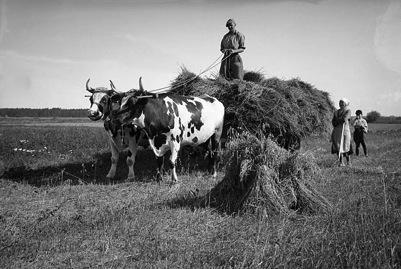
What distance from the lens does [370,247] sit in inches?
148

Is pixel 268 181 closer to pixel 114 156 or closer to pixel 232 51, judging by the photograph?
pixel 114 156

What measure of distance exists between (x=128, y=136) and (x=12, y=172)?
362 cm

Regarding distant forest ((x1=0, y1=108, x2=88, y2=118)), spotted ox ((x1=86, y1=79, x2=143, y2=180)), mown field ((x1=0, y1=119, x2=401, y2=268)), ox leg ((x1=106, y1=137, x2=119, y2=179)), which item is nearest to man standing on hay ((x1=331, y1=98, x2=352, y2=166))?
mown field ((x1=0, y1=119, x2=401, y2=268))

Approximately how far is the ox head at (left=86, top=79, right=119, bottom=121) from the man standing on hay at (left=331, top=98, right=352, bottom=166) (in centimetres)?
702

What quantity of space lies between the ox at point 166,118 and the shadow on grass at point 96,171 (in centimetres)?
74

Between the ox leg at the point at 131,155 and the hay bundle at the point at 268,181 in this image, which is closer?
the hay bundle at the point at 268,181

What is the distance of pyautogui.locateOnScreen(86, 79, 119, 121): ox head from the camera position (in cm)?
846

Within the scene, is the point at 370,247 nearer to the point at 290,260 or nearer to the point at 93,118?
the point at 290,260

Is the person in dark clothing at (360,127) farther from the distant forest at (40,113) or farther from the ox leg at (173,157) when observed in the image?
the distant forest at (40,113)

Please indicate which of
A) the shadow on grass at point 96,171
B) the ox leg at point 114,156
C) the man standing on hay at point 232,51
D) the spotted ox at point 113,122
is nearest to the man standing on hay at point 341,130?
the man standing on hay at point 232,51

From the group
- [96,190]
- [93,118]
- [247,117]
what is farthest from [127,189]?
[247,117]

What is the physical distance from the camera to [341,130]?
1127 cm

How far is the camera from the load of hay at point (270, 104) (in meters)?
8.81

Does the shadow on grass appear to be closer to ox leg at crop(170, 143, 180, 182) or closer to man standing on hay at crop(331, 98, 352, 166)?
ox leg at crop(170, 143, 180, 182)
